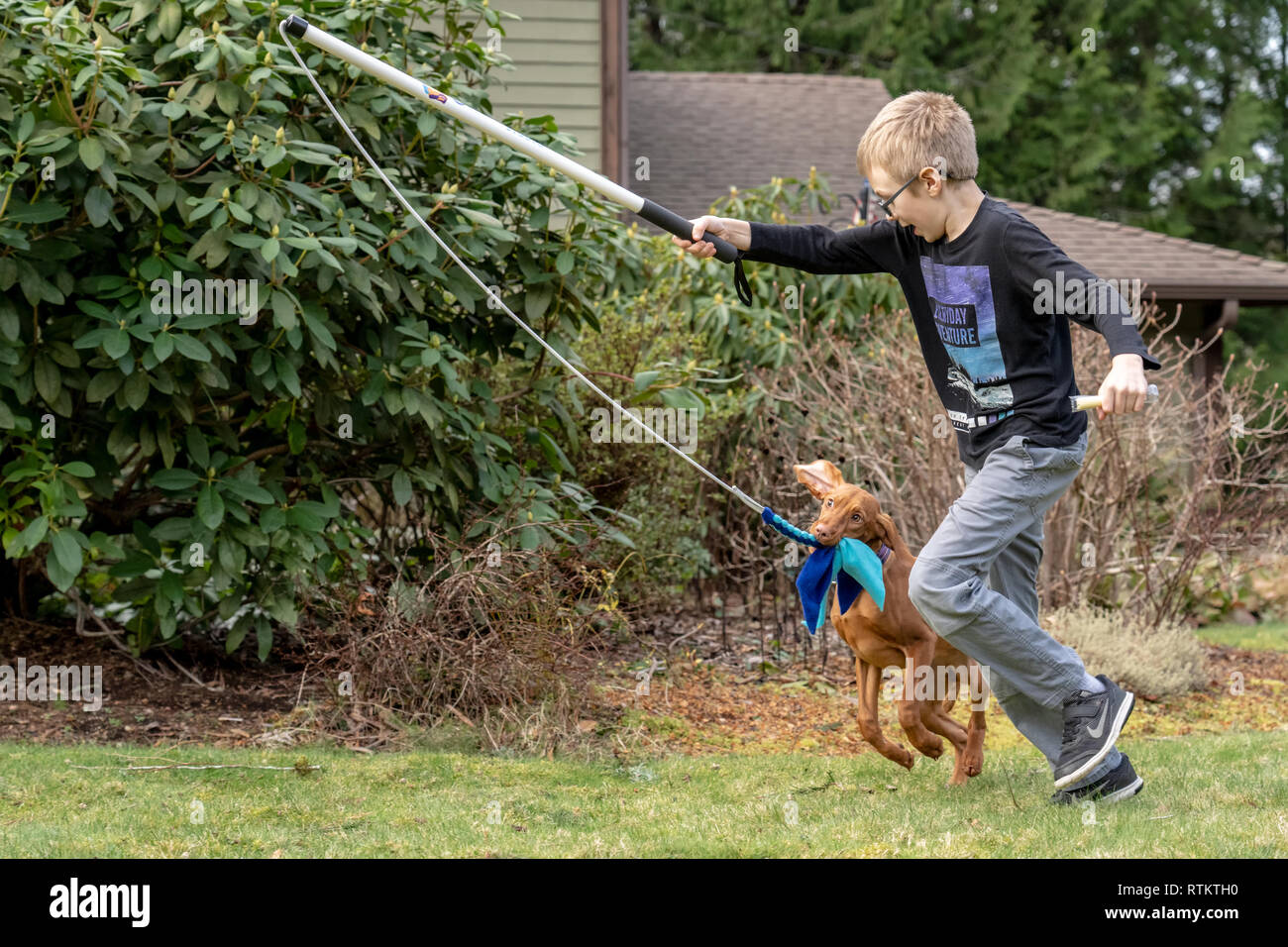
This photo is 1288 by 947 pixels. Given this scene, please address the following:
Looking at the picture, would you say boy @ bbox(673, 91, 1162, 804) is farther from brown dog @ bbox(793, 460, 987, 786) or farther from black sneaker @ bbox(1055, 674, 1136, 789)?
brown dog @ bbox(793, 460, 987, 786)

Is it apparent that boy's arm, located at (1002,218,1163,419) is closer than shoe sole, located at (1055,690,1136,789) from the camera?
Yes

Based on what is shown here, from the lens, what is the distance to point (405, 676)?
5.19 metres

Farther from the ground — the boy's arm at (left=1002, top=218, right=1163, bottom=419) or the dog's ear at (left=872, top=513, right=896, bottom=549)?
the boy's arm at (left=1002, top=218, right=1163, bottom=419)

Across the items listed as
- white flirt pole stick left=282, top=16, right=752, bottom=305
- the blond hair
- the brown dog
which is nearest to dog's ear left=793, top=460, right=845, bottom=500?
the brown dog

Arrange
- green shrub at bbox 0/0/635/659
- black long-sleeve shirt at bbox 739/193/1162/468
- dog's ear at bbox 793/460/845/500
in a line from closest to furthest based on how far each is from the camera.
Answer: black long-sleeve shirt at bbox 739/193/1162/468 → dog's ear at bbox 793/460/845/500 → green shrub at bbox 0/0/635/659

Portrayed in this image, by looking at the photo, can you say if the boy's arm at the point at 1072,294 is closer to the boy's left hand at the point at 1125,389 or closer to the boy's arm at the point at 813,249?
the boy's left hand at the point at 1125,389

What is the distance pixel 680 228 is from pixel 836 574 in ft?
3.84

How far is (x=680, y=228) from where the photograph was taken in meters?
4.12

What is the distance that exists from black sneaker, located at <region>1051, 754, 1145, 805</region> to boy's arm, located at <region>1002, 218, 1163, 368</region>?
1.28 metres

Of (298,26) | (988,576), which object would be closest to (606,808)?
(988,576)

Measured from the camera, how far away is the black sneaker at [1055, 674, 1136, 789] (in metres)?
3.89

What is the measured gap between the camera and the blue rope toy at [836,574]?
4.03 meters
